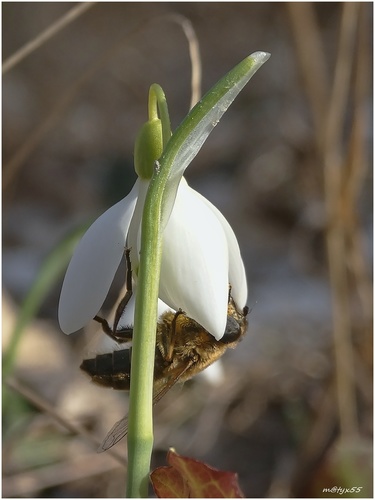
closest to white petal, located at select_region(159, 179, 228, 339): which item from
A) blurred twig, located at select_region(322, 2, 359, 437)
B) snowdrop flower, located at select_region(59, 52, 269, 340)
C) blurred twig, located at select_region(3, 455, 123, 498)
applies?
snowdrop flower, located at select_region(59, 52, 269, 340)

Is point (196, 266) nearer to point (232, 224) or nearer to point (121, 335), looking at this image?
point (121, 335)

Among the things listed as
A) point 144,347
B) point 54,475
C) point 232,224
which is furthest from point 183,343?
point 232,224

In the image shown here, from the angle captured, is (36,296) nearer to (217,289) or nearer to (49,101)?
(217,289)

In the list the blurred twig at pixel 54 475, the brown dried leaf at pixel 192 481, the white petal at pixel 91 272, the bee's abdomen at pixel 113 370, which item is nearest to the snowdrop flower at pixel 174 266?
the white petal at pixel 91 272

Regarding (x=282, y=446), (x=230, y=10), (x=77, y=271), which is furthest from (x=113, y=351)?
(x=230, y=10)

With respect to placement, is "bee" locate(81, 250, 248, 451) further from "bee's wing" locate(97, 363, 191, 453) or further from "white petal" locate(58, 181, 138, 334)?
"white petal" locate(58, 181, 138, 334)

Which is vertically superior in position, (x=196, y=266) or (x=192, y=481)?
(x=196, y=266)

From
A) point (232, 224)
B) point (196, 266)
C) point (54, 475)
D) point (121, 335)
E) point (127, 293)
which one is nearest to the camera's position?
point (196, 266)
